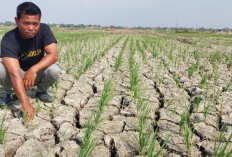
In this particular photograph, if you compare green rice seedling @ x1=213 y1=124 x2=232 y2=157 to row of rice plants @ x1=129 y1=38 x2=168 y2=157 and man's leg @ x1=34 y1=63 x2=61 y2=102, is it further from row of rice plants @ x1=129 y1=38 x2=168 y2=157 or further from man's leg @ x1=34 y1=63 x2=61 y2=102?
man's leg @ x1=34 y1=63 x2=61 y2=102

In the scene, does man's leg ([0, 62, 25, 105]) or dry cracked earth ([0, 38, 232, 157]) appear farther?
man's leg ([0, 62, 25, 105])

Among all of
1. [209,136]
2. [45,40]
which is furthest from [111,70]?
[209,136]

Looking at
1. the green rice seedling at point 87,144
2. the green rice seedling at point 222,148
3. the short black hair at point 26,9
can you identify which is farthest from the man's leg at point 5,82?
the green rice seedling at point 222,148

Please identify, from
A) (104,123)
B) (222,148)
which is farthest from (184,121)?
(104,123)

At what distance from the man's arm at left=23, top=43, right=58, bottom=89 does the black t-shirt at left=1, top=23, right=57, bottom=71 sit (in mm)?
67

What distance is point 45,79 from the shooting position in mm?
2076

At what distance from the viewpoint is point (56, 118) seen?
1.71 meters

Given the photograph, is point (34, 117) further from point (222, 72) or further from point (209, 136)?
point (222, 72)

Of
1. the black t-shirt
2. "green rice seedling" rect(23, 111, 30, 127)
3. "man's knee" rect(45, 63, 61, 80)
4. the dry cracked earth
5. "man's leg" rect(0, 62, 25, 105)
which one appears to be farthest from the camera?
"man's knee" rect(45, 63, 61, 80)

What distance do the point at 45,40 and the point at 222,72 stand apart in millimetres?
3012

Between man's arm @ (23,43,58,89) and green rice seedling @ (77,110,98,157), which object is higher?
man's arm @ (23,43,58,89)

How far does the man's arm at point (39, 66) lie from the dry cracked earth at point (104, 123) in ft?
0.68

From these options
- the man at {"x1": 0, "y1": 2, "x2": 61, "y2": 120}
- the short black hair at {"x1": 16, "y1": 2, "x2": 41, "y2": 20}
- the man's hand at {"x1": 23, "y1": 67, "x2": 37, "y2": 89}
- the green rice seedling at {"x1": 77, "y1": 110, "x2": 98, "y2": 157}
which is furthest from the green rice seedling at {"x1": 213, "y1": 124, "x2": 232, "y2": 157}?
the short black hair at {"x1": 16, "y1": 2, "x2": 41, "y2": 20}

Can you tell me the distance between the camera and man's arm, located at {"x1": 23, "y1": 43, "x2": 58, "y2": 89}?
1.73 metres
